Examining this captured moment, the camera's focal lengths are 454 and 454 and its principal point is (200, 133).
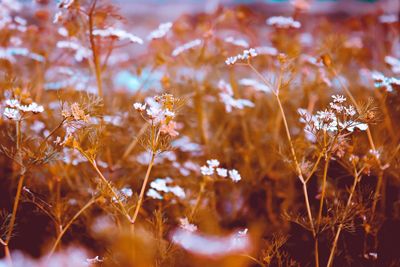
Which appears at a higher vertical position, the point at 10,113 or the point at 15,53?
the point at 10,113

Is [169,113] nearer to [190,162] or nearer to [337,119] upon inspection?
[337,119]

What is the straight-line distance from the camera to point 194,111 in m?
1.77

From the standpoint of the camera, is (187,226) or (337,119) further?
(187,226)

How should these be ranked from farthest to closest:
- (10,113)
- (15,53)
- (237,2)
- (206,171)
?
(237,2) < (15,53) < (206,171) < (10,113)

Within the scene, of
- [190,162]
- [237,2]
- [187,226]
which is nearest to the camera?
[187,226]

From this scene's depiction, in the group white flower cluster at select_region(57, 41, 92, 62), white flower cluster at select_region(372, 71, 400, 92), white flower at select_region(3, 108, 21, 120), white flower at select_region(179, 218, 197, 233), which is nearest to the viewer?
white flower at select_region(3, 108, 21, 120)

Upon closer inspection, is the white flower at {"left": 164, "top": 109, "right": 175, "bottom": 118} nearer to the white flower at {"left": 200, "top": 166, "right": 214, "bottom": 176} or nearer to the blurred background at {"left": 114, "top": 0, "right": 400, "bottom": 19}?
the white flower at {"left": 200, "top": 166, "right": 214, "bottom": 176}

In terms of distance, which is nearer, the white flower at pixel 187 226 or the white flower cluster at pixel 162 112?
the white flower cluster at pixel 162 112

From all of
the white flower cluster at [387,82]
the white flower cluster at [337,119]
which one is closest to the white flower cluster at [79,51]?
the white flower cluster at [337,119]

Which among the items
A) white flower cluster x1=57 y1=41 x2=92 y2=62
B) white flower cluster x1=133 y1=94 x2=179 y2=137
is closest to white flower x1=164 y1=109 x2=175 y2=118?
white flower cluster x1=133 y1=94 x2=179 y2=137

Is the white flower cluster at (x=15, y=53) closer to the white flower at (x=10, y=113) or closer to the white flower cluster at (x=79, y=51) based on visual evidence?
the white flower cluster at (x=79, y=51)

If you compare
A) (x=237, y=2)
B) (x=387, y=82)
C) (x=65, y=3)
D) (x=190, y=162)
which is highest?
(x=65, y=3)

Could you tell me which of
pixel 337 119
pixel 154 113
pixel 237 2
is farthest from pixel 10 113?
pixel 237 2

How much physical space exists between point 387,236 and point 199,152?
26.4 inches
